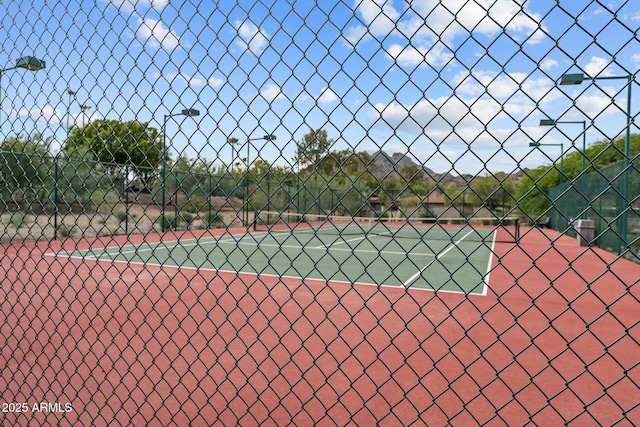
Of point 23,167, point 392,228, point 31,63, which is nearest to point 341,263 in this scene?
point 31,63

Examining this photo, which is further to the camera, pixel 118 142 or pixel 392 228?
pixel 392 228

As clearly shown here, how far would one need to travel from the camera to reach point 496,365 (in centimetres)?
384

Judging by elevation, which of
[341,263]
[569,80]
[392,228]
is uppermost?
[569,80]

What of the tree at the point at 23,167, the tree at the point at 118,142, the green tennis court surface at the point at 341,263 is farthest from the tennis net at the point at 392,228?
the tree at the point at 23,167

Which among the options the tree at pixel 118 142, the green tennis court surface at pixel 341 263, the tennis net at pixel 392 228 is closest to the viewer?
the tennis net at pixel 392 228

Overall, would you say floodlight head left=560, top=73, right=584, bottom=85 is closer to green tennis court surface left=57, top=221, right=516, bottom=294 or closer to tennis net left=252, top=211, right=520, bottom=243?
tennis net left=252, top=211, right=520, bottom=243

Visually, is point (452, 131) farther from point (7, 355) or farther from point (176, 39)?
point (7, 355)

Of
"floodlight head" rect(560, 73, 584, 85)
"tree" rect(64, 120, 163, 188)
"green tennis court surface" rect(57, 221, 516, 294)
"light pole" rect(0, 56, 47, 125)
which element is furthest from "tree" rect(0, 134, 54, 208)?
"floodlight head" rect(560, 73, 584, 85)

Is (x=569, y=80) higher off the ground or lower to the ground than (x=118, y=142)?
higher

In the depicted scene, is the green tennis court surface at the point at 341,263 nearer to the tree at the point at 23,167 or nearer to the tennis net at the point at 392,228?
the tennis net at the point at 392,228

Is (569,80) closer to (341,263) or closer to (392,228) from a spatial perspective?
(341,263)

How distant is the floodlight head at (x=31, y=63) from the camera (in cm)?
291

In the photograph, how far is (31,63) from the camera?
3.05m

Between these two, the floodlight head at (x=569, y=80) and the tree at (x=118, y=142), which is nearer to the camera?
the floodlight head at (x=569, y=80)
